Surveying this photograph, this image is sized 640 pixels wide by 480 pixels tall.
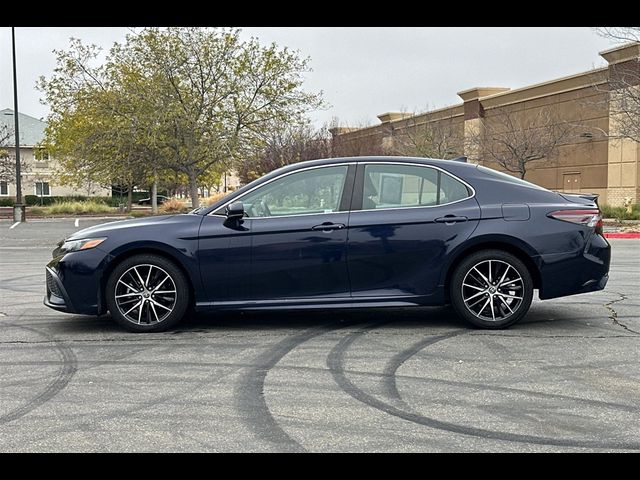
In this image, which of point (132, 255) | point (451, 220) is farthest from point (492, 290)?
point (132, 255)

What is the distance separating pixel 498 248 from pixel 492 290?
409mm

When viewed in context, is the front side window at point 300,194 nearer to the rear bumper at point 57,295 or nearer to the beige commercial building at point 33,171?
the rear bumper at point 57,295

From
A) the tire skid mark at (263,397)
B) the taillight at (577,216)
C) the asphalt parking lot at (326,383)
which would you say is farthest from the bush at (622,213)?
the tire skid mark at (263,397)

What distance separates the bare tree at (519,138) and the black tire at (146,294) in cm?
3035

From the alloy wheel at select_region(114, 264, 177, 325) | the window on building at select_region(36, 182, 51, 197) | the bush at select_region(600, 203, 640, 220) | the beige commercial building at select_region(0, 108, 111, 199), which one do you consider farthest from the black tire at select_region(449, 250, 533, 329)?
the window on building at select_region(36, 182, 51, 197)

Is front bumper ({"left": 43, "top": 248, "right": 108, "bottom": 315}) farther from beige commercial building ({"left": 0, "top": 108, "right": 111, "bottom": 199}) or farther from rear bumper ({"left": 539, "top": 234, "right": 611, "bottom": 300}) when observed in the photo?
beige commercial building ({"left": 0, "top": 108, "right": 111, "bottom": 199})

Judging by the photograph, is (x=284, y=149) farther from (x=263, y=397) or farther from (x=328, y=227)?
(x=263, y=397)

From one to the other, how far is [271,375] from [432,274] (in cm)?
214

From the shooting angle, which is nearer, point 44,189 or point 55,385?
point 55,385

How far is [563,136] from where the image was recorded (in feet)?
118

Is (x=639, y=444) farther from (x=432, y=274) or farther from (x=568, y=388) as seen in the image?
(x=432, y=274)

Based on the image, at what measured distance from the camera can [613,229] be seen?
980 inches

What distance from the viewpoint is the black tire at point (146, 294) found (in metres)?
6.69
